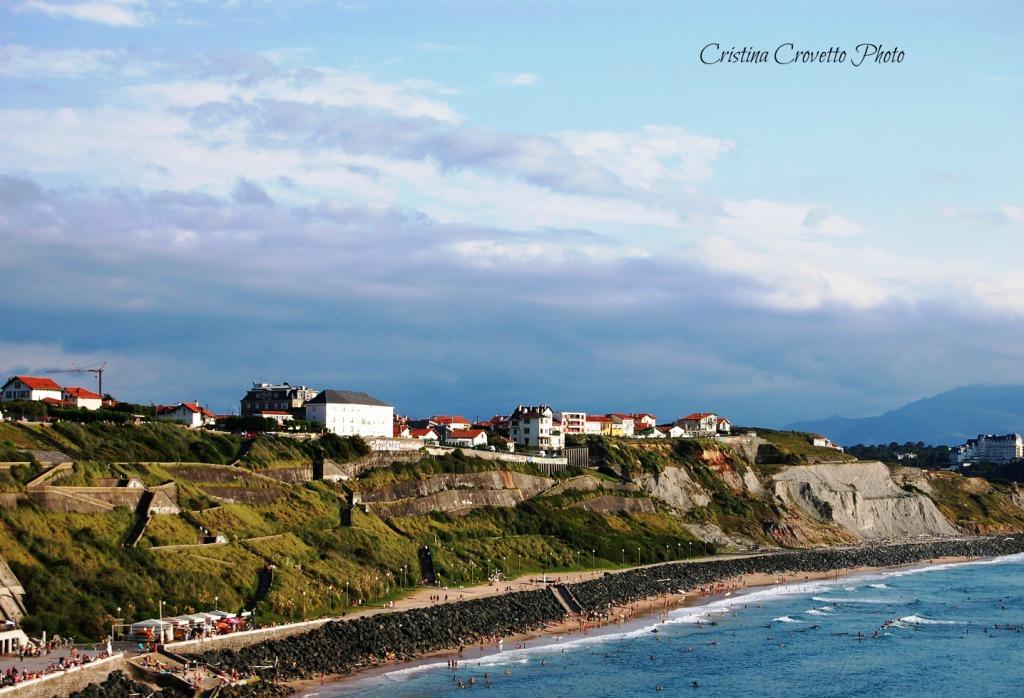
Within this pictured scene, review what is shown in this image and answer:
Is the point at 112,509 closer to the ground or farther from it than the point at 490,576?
farther from it

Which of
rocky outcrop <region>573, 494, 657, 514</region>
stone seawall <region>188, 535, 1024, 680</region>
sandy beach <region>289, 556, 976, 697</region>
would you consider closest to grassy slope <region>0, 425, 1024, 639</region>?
rocky outcrop <region>573, 494, 657, 514</region>

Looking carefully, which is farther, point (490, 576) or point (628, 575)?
point (628, 575)

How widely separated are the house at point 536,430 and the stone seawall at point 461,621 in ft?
143

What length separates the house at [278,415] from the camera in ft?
481

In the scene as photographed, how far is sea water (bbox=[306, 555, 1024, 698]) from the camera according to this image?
83.9 metres

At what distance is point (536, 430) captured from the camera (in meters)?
194

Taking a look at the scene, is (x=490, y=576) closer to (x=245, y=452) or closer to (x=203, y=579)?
(x=245, y=452)

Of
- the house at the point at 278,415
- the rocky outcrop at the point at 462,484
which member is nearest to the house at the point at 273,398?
the house at the point at 278,415

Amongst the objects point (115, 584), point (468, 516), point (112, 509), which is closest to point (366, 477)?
point (468, 516)

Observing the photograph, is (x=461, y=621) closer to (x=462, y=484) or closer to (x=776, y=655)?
(x=776, y=655)

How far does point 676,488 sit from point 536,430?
28.3 m

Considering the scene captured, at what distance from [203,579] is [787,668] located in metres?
43.7

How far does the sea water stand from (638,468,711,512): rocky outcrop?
112 feet

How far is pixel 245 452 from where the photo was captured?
12169cm
